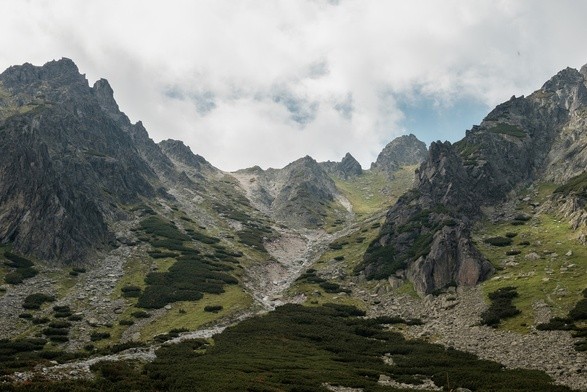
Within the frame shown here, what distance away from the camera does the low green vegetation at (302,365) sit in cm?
2914

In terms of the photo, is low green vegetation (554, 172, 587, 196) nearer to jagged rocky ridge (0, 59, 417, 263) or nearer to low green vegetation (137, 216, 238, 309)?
low green vegetation (137, 216, 238, 309)

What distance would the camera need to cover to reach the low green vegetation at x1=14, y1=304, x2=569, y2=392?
2914 centimetres

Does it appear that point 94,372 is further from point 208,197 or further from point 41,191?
point 208,197

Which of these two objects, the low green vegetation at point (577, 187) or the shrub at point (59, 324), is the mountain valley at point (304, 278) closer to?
the shrub at point (59, 324)

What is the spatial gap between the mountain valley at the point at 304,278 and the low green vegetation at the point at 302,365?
0.73ft

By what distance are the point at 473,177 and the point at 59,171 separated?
111m

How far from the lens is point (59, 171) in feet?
376

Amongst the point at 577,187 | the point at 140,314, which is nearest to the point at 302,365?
the point at 140,314

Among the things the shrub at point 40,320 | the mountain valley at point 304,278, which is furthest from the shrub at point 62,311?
the shrub at point 40,320

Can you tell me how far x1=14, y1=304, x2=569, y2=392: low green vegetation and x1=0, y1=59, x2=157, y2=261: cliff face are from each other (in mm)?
56102

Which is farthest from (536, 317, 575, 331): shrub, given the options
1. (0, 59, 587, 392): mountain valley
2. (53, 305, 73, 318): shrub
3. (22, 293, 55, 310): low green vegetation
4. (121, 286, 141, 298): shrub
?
(22, 293, 55, 310): low green vegetation

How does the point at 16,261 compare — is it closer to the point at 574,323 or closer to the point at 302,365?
the point at 302,365

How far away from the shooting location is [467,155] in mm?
137250

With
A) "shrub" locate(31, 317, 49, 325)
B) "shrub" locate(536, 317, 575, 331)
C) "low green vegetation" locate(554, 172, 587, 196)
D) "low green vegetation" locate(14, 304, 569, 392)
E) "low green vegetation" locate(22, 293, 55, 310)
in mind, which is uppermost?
"low green vegetation" locate(554, 172, 587, 196)
